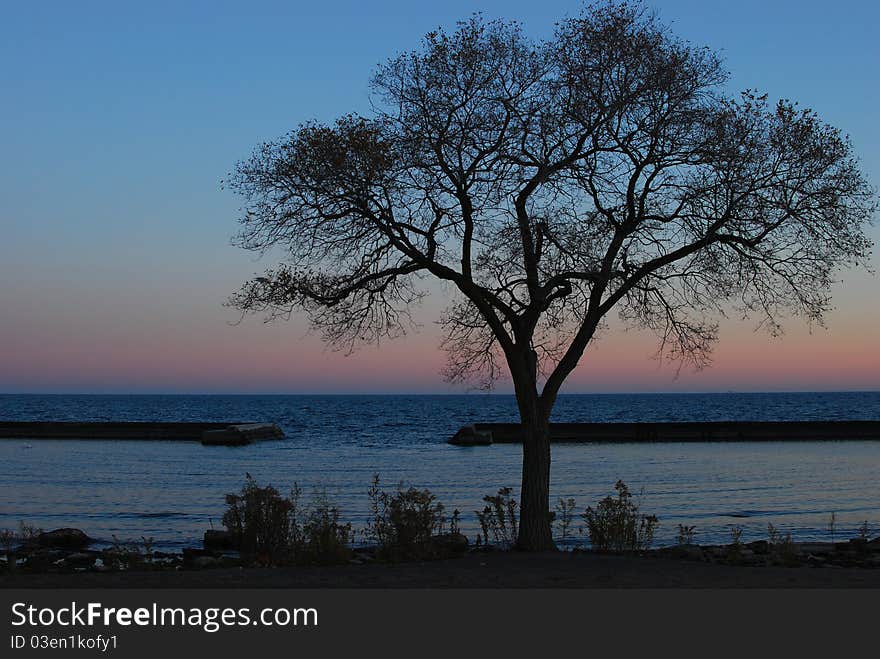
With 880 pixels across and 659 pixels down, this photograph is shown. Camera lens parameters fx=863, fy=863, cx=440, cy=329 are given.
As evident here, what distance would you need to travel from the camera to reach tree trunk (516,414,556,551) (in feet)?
58.2

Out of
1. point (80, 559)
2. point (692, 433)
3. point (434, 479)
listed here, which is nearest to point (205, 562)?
point (80, 559)

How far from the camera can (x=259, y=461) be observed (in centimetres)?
5134

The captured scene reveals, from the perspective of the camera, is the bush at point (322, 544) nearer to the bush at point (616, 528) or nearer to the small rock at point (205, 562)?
the small rock at point (205, 562)

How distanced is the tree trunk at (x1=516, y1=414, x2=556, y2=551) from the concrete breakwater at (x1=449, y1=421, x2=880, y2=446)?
157 feet

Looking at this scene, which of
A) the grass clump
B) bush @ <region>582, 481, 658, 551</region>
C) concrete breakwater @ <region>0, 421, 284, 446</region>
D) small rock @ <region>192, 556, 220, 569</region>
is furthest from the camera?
concrete breakwater @ <region>0, 421, 284, 446</region>

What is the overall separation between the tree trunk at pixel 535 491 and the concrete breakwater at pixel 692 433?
48.0 meters

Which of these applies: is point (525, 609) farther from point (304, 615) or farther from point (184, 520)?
point (184, 520)

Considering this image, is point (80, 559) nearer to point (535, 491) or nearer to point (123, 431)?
point (535, 491)

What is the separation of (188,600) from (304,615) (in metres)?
1.81

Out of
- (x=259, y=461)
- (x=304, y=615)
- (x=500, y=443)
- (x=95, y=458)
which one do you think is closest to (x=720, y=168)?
(x=304, y=615)

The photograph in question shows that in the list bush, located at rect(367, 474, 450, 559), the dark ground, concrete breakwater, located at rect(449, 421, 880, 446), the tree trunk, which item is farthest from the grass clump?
concrete breakwater, located at rect(449, 421, 880, 446)

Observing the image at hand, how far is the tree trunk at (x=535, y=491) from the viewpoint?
17750 mm

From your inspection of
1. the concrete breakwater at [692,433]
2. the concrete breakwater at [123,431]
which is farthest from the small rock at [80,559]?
the concrete breakwater at [123,431]

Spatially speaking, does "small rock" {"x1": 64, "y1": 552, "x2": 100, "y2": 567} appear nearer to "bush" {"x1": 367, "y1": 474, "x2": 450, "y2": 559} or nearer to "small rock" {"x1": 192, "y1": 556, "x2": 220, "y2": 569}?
"small rock" {"x1": 192, "y1": 556, "x2": 220, "y2": 569}
